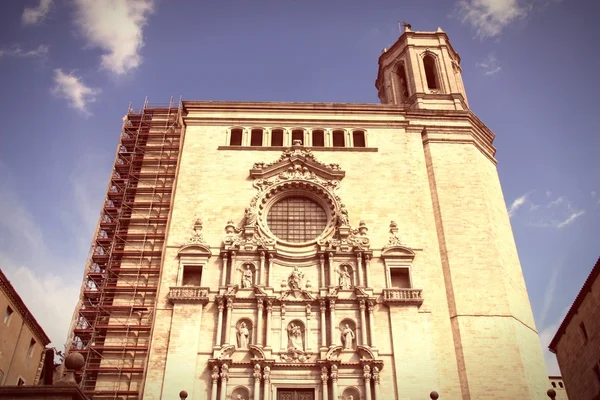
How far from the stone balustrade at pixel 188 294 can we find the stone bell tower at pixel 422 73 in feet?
54.2

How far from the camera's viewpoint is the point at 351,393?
70.6 feet

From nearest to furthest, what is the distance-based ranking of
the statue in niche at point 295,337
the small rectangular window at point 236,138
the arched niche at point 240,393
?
the arched niche at point 240,393 < the statue in niche at point 295,337 < the small rectangular window at point 236,138

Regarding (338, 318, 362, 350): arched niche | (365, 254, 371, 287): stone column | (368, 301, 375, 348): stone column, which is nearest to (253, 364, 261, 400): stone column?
(338, 318, 362, 350): arched niche

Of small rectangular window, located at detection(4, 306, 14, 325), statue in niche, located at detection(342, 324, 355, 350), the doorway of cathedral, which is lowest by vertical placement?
the doorway of cathedral

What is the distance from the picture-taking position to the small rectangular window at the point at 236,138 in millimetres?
30214

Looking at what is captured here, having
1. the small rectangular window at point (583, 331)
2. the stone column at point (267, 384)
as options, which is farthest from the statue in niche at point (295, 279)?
the small rectangular window at point (583, 331)

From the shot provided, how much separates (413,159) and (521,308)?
29.0 feet

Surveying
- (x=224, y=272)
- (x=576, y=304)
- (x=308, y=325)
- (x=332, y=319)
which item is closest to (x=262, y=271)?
(x=224, y=272)

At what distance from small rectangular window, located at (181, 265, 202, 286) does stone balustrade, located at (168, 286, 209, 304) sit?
2.98 ft

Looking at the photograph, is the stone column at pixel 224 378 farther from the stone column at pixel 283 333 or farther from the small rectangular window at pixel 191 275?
the small rectangular window at pixel 191 275

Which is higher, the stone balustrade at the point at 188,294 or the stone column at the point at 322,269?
the stone column at the point at 322,269

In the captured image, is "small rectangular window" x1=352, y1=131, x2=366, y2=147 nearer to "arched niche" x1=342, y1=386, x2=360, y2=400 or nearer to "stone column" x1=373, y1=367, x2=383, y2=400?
"stone column" x1=373, y1=367, x2=383, y2=400

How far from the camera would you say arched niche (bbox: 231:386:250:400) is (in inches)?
839

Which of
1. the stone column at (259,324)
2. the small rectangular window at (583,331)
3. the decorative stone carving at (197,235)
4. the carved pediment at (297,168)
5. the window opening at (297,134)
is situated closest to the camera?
the stone column at (259,324)
